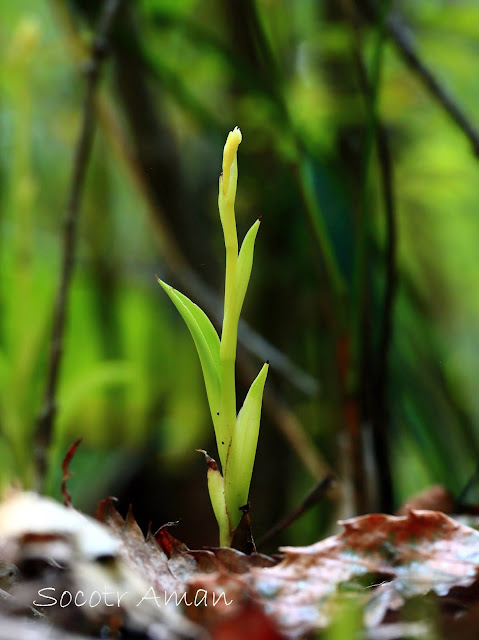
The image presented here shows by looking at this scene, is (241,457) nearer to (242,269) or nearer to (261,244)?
(242,269)

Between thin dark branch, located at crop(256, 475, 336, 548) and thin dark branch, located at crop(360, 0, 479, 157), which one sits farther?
thin dark branch, located at crop(360, 0, 479, 157)

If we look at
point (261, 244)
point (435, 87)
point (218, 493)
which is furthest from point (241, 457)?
point (261, 244)

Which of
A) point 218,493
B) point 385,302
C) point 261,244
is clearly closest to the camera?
point 218,493

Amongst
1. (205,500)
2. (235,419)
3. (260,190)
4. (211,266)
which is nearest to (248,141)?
(260,190)

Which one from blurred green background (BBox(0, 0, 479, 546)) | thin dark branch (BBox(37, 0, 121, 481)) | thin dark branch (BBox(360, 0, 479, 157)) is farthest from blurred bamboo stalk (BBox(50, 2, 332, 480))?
thin dark branch (BBox(360, 0, 479, 157))

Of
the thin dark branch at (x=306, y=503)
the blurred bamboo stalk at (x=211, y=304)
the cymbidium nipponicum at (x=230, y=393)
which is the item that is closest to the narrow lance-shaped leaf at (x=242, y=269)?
the cymbidium nipponicum at (x=230, y=393)

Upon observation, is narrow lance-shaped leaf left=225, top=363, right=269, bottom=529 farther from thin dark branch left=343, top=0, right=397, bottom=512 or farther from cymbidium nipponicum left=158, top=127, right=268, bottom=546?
thin dark branch left=343, top=0, right=397, bottom=512
